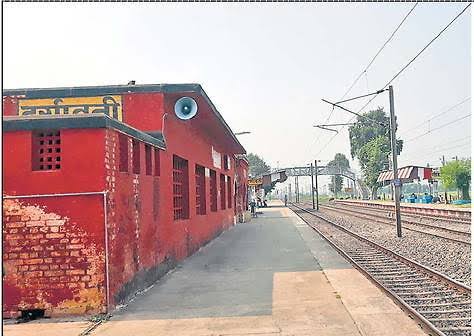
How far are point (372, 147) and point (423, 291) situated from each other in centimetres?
7372

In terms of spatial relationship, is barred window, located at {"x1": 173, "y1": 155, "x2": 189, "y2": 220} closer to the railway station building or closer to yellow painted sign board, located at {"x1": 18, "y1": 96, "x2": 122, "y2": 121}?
yellow painted sign board, located at {"x1": 18, "y1": 96, "x2": 122, "y2": 121}

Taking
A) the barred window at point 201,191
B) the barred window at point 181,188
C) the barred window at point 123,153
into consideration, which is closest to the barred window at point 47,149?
the barred window at point 123,153

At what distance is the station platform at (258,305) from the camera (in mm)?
5801

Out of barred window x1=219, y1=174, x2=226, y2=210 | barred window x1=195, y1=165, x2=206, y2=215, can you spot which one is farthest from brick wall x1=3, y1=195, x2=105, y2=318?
barred window x1=219, y1=174, x2=226, y2=210

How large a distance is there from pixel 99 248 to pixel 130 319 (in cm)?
111

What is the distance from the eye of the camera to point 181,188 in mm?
13258

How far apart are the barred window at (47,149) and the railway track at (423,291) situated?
18.3ft

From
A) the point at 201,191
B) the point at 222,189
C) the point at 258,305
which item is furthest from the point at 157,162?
the point at 222,189

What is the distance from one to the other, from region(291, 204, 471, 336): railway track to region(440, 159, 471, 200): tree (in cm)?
3395

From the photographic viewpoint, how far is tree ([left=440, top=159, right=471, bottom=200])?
42625 mm

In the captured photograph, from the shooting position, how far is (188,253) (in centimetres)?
1266

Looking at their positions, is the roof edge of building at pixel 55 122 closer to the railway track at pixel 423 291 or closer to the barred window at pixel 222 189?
the railway track at pixel 423 291

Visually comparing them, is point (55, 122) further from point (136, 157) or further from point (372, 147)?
point (372, 147)

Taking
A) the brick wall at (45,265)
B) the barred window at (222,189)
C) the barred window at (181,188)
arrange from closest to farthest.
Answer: the brick wall at (45,265)
the barred window at (181,188)
the barred window at (222,189)
